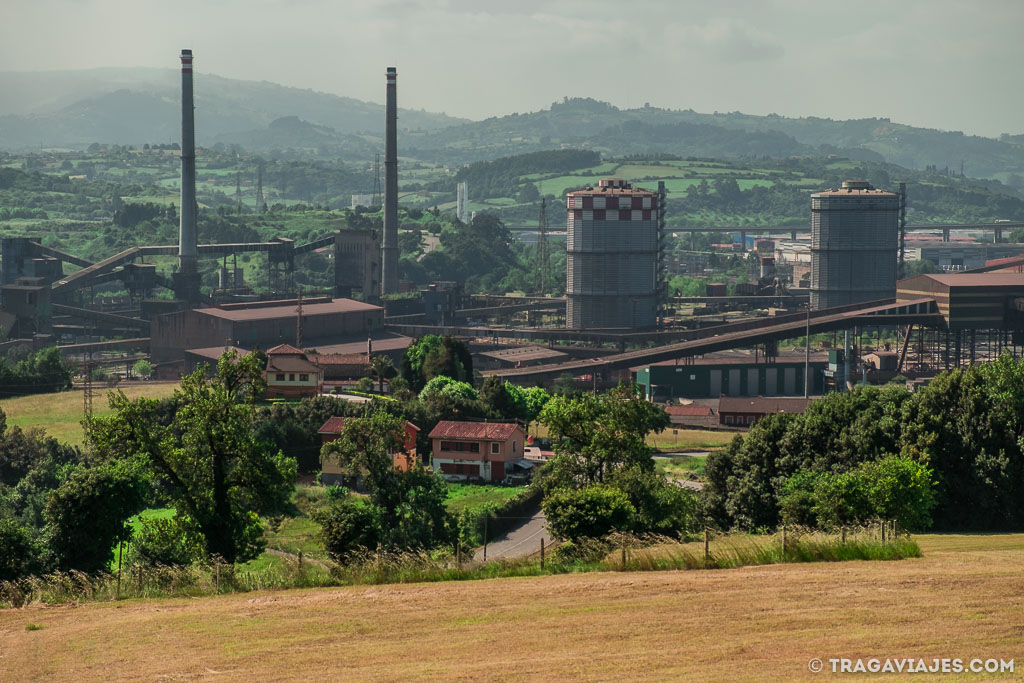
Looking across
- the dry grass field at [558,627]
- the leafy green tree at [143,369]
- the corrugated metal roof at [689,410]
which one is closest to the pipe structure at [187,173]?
the leafy green tree at [143,369]

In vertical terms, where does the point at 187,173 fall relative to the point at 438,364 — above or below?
above

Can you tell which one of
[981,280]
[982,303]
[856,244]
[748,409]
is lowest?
[748,409]

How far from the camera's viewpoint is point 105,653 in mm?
18328

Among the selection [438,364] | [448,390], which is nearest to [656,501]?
[448,390]

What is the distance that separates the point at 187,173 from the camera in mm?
114375

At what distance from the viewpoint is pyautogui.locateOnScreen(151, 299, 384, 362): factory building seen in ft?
314

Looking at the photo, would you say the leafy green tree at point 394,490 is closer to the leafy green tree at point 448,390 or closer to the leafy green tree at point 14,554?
the leafy green tree at point 14,554

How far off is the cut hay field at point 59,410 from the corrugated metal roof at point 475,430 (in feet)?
45.3

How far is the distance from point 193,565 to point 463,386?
116 ft

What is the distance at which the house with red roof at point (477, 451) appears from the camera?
51.2 metres

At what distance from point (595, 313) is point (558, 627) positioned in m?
100

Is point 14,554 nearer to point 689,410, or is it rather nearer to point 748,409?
point 748,409

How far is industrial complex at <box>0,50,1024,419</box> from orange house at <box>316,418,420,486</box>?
61.6 feet

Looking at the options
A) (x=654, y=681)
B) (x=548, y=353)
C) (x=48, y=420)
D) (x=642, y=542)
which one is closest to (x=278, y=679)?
(x=654, y=681)
